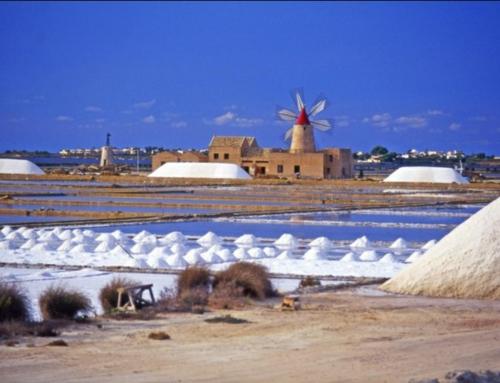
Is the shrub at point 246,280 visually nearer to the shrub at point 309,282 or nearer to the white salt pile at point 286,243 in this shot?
the shrub at point 309,282

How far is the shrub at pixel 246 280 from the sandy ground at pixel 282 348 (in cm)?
42

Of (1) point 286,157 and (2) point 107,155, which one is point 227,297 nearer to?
(1) point 286,157

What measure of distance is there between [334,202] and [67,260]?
14.9m

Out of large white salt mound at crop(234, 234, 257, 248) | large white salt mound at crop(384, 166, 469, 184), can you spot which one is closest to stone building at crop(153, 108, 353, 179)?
large white salt mound at crop(384, 166, 469, 184)

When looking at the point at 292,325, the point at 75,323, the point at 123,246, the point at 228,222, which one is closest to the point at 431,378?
the point at 292,325

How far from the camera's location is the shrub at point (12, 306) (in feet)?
23.3

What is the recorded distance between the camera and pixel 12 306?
717 cm

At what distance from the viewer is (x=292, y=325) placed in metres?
7.12

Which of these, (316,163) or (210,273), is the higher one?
(316,163)

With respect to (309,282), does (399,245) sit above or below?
above

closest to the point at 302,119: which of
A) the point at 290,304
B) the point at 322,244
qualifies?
the point at 322,244

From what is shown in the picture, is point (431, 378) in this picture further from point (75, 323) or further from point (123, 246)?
point (123, 246)

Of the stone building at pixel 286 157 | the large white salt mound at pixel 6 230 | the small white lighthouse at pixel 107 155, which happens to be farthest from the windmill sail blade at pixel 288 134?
the large white salt mound at pixel 6 230

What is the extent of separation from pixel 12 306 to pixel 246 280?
7.28 feet
